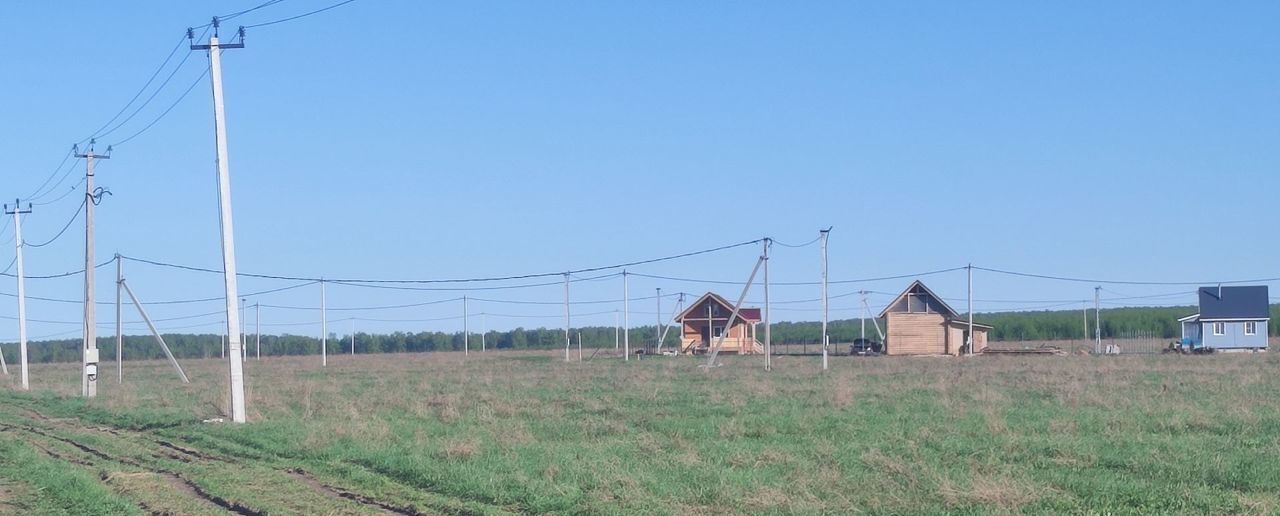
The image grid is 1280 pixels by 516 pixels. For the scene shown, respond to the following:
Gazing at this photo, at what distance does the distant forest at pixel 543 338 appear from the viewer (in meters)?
114

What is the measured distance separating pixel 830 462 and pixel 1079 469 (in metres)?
2.73

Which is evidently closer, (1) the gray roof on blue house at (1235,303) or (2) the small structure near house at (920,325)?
(2) the small structure near house at (920,325)

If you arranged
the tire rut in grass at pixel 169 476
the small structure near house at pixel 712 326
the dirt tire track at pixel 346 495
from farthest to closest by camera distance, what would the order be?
the small structure near house at pixel 712 326
the tire rut in grass at pixel 169 476
the dirt tire track at pixel 346 495

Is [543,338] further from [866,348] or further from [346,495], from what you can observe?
[346,495]

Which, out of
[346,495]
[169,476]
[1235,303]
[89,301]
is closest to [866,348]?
[1235,303]

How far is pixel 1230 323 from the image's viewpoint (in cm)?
8075

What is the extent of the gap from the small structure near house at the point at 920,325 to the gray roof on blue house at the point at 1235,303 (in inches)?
714

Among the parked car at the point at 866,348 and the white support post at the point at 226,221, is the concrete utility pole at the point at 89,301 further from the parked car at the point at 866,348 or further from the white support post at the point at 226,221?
the parked car at the point at 866,348

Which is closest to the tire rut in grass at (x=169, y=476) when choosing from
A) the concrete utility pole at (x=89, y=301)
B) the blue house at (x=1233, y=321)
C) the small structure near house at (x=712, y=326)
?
the concrete utility pole at (x=89, y=301)

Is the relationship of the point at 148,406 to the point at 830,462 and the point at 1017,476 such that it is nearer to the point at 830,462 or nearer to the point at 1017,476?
the point at 830,462

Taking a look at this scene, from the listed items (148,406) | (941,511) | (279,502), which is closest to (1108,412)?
(941,511)

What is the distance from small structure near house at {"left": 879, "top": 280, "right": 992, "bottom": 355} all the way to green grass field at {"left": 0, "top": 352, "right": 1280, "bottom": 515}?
45566 millimetres

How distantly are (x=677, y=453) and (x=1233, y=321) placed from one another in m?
74.6

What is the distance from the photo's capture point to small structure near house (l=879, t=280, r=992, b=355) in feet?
247
